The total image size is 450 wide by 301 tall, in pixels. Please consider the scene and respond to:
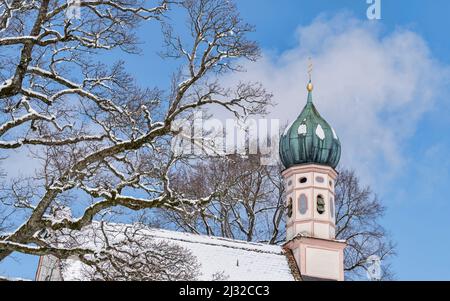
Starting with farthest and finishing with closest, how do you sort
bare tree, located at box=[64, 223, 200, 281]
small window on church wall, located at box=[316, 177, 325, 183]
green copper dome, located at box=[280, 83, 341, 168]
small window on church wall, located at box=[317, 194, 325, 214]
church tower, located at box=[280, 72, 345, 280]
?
green copper dome, located at box=[280, 83, 341, 168], small window on church wall, located at box=[316, 177, 325, 183], small window on church wall, located at box=[317, 194, 325, 214], church tower, located at box=[280, 72, 345, 280], bare tree, located at box=[64, 223, 200, 281]

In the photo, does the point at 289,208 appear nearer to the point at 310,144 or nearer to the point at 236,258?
the point at 310,144

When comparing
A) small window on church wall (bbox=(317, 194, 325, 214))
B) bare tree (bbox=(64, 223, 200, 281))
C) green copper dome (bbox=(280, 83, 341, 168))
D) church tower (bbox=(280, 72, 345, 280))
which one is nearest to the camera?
bare tree (bbox=(64, 223, 200, 281))

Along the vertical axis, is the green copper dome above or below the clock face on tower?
above

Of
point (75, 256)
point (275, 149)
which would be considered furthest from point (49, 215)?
point (275, 149)

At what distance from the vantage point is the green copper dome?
27578 millimetres

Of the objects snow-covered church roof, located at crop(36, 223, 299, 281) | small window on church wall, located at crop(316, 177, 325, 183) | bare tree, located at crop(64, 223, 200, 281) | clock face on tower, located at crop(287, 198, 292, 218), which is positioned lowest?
bare tree, located at crop(64, 223, 200, 281)

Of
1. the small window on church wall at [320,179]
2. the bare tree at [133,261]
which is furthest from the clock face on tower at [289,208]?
the bare tree at [133,261]

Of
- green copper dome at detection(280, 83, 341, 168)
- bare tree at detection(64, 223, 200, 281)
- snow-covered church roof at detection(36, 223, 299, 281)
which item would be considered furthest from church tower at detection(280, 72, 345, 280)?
bare tree at detection(64, 223, 200, 281)

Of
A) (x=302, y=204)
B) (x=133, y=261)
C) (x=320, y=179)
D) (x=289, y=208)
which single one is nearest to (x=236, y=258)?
(x=289, y=208)

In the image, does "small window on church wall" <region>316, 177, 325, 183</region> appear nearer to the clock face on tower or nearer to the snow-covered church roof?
the clock face on tower

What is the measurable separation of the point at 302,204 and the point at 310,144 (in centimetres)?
236

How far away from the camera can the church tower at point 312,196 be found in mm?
25922

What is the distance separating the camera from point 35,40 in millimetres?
12898

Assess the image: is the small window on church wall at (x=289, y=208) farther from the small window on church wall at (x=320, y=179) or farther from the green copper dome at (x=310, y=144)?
the green copper dome at (x=310, y=144)
